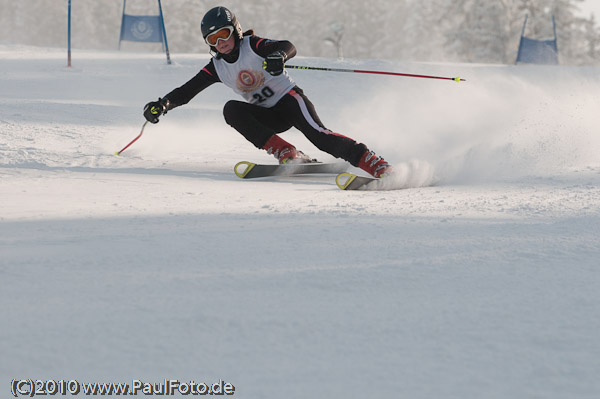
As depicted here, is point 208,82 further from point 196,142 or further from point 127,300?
point 127,300

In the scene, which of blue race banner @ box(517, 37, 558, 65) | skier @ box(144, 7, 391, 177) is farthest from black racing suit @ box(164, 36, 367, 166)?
blue race banner @ box(517, 37, 558, 65)

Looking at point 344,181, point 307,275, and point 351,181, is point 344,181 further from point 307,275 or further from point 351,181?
point 307,275

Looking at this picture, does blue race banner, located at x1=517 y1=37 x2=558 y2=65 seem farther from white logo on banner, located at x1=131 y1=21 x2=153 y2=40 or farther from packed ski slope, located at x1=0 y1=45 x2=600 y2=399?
packed ski slope, located at x1=0 y1=45 x2=600 y2=399

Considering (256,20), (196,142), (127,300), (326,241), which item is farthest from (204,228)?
(256,20)

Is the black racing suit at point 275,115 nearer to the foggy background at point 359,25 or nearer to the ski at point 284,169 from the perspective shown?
the ski at point 284,169

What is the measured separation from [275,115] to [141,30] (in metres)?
9.62

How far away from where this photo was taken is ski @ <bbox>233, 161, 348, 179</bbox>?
3.95 meters

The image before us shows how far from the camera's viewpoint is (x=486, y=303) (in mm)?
1582

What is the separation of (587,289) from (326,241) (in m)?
0.81

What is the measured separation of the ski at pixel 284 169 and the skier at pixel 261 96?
7 centimetres

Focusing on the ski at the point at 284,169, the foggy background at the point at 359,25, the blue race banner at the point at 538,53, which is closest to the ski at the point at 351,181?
the ski at the point at 284,169

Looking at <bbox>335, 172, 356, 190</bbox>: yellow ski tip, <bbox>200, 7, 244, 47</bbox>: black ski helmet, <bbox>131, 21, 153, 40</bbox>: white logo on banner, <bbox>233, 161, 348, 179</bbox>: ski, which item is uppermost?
<bbox>200, 7, 244, 47</bbox>: black ski helmet

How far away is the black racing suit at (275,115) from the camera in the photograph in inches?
150

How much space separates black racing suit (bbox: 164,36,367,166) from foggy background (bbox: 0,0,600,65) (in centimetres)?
2637
